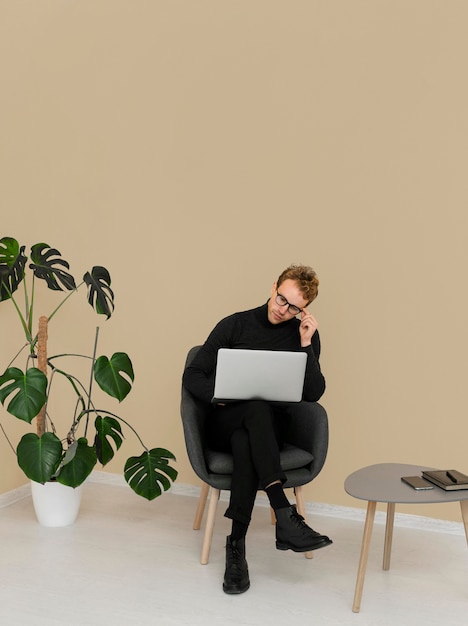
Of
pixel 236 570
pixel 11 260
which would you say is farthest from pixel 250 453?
pixel 11 260

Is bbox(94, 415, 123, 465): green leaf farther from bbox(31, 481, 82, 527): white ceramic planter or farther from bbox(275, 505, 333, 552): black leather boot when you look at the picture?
bbox(275, 505, 333, 552): black leather boot

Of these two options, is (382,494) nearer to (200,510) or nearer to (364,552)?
(364,552)

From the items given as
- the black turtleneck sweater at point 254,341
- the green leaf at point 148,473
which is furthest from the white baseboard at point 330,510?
the black turtleneck sweater at point 254,341

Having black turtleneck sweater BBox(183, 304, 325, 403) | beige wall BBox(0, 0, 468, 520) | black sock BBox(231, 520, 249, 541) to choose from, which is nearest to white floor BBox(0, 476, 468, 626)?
black sock BBox(231, 520, 249, 541)

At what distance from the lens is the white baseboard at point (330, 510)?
10.7 feet

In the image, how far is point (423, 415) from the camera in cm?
330

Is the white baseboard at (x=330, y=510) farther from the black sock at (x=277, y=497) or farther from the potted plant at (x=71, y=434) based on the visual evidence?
the black sock at (x=277, y=497)

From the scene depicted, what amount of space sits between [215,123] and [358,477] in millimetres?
2059

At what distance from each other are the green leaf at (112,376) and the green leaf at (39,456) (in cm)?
32

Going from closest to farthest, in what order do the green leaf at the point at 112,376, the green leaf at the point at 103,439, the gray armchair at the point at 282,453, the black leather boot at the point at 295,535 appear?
1. the black leather boot at the point at 295,535
2. the gray armchair at the point at 282,453
3. the green leaf at the point at 112,376
4. the green leaf at the point at 103,439

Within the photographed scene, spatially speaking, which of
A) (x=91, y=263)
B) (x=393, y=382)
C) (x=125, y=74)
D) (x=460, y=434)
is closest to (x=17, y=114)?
(x=125, y=74)

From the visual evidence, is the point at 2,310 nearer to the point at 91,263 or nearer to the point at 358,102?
the point at 91,263

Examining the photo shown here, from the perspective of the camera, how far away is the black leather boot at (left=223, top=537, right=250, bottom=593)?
255 cm

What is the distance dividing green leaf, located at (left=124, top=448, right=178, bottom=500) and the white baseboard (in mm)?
689
